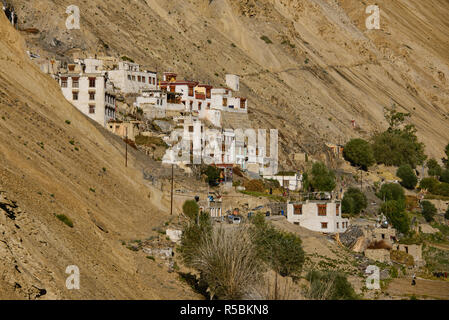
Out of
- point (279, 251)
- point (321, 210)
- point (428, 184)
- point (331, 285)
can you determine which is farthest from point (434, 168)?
point (331, 285)

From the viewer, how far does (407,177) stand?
88562mm

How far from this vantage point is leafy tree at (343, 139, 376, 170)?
87.0 meters

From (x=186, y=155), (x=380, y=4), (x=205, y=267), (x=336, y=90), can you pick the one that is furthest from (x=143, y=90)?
(x=380, y=4)

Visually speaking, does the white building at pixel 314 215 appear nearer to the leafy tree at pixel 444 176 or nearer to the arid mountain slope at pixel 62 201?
the arid mountain slope at pixel 62 201

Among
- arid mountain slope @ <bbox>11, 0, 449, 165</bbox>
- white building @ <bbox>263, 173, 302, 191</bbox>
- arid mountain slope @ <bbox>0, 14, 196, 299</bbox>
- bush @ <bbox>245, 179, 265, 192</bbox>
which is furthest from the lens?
arid mountain slope @ <bbox>11, 0, 449, 165</bbox>

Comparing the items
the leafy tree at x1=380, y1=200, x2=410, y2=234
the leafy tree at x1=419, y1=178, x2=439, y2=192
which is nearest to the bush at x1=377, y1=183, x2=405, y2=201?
the leafy tree at x1=380, y1=200, x2=410, y2=234

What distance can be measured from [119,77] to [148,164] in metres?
15.0

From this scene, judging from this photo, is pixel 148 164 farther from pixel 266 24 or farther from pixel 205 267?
pixel 266 24

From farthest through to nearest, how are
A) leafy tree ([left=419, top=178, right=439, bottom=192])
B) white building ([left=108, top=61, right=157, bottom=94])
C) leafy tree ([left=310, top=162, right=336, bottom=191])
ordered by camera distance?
leafy tree ([left=419, top=178, right=439, bottom=192])
leafy tree ([left=310, top=162, right=336, bottom=191])
white building ([left=108, top=61, right=157, bottom=94])

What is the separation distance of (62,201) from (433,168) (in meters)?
73.4

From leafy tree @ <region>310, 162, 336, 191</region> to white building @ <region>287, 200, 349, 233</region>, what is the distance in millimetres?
13247

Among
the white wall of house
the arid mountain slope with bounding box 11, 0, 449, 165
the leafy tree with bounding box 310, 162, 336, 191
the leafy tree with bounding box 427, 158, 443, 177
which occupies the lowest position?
the leafy tree with bounding box 310, 162, 336, 191

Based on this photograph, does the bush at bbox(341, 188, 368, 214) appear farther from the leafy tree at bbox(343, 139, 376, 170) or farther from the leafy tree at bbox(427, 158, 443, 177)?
the leafy tree at bbox(427, 158, 443, 177)

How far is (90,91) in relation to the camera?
2286 inches
